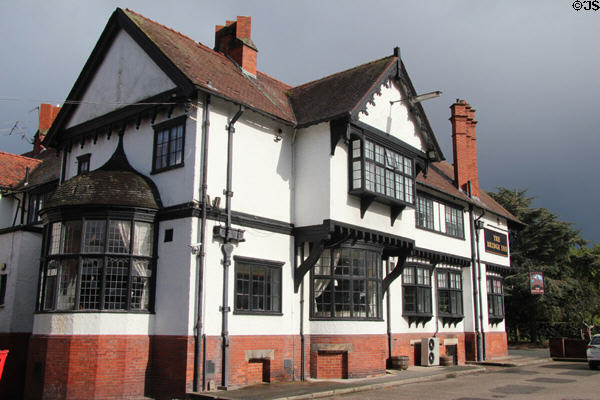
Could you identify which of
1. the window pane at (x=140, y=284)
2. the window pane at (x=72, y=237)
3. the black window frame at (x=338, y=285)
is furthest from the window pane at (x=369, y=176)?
the window pane at (x=72, y=237)

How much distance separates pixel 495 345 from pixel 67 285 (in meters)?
21.6

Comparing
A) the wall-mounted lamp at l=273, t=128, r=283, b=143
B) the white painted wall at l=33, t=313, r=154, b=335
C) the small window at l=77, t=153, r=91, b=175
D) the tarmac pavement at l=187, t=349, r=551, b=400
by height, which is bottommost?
the tarmac pavement at l=187, t=349, r=551, b=400

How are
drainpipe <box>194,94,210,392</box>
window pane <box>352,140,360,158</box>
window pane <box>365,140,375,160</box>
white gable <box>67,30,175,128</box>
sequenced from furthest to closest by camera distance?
window pane <box>365,140,375,160</box>
window pane <box>352,140,360,158</box>
white gable <box>67,30,175,128</box>
drainpipe <box>194,94,210,392</box>

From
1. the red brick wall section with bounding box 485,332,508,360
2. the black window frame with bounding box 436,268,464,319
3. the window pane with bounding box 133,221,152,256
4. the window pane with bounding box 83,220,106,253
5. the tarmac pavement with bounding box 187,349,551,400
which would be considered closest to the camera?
the tarmac pavement with bounding box 187,349,551,400

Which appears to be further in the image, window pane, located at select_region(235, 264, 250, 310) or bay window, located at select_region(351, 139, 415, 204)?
bay window, located at select_region(351, 139, 415, 204)

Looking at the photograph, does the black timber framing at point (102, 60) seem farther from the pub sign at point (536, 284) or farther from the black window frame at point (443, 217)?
the pub sign at point (536, 284)

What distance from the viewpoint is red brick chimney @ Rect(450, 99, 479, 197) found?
29.0 m

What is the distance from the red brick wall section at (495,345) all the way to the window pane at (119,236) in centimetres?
1918

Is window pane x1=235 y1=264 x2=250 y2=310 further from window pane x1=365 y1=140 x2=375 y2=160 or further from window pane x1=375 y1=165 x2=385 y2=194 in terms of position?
window pane x1=365 y1=140 x2=375 y2=160

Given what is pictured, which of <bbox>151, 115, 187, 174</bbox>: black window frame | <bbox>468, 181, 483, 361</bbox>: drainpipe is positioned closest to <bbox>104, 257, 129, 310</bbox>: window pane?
<bbox>151, 115, 187, 174</bbox>: black window frame

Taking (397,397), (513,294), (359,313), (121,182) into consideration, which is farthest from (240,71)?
(513,294)

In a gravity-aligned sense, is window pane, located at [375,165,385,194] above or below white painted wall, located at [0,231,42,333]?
above

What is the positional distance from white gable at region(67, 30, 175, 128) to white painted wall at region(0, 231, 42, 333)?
4.29 m

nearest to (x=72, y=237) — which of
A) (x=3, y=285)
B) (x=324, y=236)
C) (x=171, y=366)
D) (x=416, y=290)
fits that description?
(x=171, y=366)
